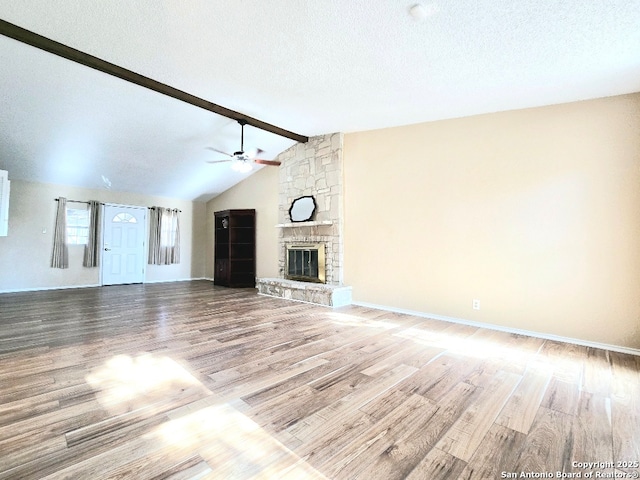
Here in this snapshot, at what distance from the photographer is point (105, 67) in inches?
141

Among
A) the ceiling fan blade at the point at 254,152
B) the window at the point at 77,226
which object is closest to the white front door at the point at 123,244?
the window at the point at 77,226

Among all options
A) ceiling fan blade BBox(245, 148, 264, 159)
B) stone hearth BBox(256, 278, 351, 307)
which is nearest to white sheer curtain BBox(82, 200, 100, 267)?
ceiling fan blade BBox(245, 148, 264, 159)

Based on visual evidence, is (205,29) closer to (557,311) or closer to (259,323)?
(259,323)

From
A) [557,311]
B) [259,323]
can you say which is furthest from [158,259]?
[557,311]

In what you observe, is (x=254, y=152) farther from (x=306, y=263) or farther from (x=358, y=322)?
(x=358, y=322)

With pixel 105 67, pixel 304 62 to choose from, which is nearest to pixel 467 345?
pixel 304 62

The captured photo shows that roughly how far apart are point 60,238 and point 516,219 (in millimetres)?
9124

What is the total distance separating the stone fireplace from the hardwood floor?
5.76 ft

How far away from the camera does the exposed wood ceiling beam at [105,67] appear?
10.1ft

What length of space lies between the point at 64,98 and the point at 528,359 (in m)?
6.56

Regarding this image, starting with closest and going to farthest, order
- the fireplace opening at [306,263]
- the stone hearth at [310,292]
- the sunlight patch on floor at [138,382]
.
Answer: the sunlight patch on floor at [138,382] < the stone hearth at [310,292] < the fireplace opening at [306,263]

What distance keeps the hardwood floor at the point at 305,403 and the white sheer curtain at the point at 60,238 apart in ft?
12.5

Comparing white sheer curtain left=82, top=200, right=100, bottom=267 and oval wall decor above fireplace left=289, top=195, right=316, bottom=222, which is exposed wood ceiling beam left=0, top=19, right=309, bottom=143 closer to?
oval wall decor above fireplace left=289, top=195, right=316, bottom=222

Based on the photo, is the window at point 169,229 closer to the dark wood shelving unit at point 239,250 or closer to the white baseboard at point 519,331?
the dark wood shelving unit at point 239,250
